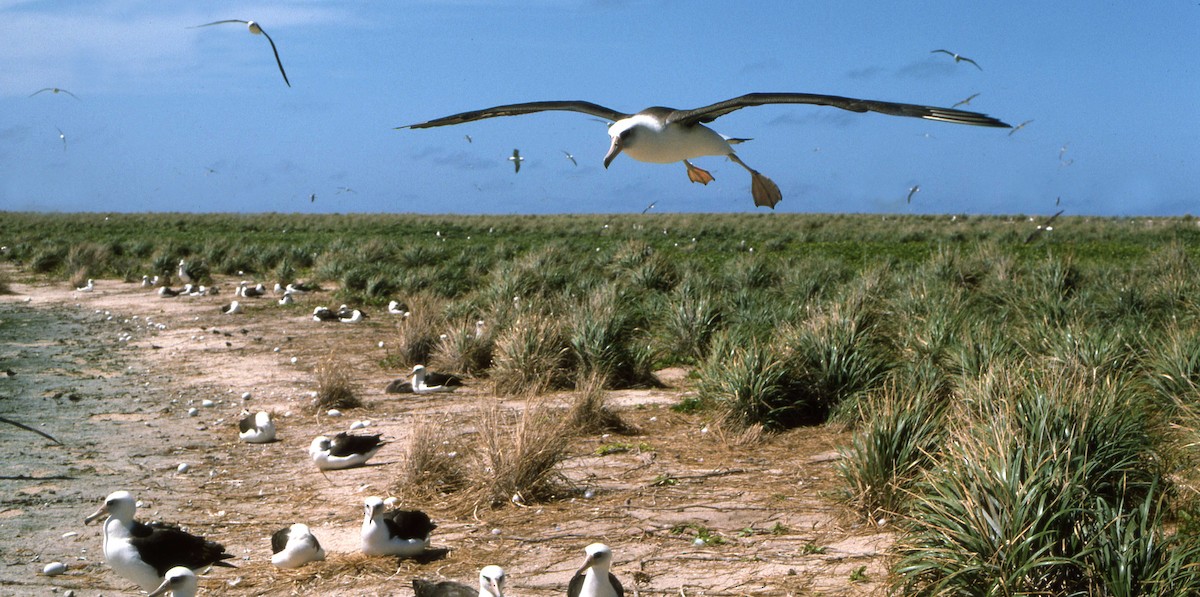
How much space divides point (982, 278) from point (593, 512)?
10.9 metres

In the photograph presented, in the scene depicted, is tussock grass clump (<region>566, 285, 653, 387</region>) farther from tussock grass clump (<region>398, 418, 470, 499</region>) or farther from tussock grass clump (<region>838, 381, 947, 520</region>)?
tussock grass clump (<region>838, 381, 947, 520</region>)

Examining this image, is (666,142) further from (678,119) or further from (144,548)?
(144,548)

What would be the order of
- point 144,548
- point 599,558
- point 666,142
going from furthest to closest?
point 666,142, point 144,548, point 599,558

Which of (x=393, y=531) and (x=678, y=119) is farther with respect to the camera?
(x=678, y=119)

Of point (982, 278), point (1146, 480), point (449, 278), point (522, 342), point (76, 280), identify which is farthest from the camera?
point (76, 280)

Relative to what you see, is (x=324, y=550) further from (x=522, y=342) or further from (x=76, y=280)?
(x=76, y=280)

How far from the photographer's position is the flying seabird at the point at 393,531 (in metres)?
5.37

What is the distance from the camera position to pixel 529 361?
9.97 meters

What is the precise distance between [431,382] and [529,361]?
1.05 metres

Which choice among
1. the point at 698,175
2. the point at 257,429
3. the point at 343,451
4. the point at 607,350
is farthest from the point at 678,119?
the point at 257,429

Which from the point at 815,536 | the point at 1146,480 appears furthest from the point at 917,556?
the point at 1146,480

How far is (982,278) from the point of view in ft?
50.3

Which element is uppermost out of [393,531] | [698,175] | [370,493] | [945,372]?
[698,175]

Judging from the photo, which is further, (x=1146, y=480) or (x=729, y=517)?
(x=729, y=517)
